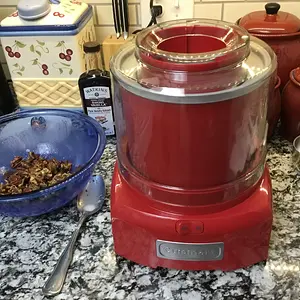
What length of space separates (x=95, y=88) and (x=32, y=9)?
21 cm

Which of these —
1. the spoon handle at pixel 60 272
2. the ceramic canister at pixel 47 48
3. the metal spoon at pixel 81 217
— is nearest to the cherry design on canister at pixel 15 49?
the ceramic canister at pixel 47 48

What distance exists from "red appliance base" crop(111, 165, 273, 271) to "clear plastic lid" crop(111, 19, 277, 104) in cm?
16

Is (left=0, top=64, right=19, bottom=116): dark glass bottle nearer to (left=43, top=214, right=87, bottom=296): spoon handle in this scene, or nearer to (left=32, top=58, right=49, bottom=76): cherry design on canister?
(left=32, top=58, right=49, bottom=76): cherry design on canister

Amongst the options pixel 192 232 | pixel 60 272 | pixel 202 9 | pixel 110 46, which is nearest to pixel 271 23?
pixel 202 9

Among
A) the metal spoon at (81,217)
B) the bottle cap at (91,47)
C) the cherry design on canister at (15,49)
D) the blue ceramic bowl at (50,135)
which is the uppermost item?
the bottle cap at (91,47)

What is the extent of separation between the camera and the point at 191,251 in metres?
0.56

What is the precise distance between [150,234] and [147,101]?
0.18 m

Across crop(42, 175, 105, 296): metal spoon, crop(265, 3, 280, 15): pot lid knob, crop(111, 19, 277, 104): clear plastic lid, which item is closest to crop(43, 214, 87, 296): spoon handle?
crop(42, 175, 105, 296): metal spoon

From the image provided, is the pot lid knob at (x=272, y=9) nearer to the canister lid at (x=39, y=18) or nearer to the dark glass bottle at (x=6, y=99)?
the canister lid at (x=39, y=18)

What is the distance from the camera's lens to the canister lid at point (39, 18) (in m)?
0.85

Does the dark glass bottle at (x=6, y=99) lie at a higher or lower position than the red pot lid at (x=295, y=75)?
lower

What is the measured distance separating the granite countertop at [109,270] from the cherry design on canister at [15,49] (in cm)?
38

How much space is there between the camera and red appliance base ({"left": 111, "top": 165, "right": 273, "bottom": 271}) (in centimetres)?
54

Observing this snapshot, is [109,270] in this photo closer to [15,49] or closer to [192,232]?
[192,232]
